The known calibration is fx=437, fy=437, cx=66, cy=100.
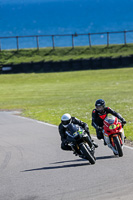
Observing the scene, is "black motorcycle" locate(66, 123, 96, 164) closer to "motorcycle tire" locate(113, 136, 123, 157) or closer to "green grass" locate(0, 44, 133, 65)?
"motorcycle tire" locate(113, 136, 123, 157)

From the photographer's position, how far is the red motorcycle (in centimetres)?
1074

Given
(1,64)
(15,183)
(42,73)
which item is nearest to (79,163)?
(15,183)

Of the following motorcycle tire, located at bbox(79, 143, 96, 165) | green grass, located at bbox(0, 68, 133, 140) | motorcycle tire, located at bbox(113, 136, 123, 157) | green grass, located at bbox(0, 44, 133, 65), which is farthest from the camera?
green grass, located at bbox(0, 44, 133, 65)

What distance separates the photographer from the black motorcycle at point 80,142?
10.2 m

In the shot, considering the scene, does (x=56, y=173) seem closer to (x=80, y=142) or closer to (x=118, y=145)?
(x=80, y=142)

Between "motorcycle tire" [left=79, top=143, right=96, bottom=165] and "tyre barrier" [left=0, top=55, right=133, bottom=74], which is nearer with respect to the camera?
"motorcycle tire" [left=79, top=143, right=96, bottom=165]

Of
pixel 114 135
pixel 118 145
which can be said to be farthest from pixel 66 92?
pixel 118 145

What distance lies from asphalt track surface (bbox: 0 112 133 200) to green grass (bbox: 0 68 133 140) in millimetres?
4913

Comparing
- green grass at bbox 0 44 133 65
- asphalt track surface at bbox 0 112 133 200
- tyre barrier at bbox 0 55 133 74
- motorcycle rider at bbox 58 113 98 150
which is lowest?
tyre barrier at bbox 0 55 133 74

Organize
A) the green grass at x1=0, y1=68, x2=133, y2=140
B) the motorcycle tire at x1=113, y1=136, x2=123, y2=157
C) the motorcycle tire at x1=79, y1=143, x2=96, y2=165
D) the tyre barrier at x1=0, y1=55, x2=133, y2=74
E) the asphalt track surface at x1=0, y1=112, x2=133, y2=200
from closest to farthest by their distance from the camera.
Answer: the asphalt track surface at x1=0, y1=112, x2=133, y2=200, the motorcycle tire at x1=79, y1=143, x2=96, y2=165, the motorcycle tire at x1=113, y1=136, x2=123, y2=157, the green grass at x1=0, y1=68, x2=133, y2=140, the tyre barrier at x1=0, y1=55, x2=133, y2=74

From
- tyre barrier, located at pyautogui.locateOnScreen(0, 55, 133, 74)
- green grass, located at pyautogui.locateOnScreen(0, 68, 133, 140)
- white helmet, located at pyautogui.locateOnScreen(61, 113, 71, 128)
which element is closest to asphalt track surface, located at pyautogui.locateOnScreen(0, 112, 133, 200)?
white helmet, located at pyautogui.locateOnScreen(61, 113, 71, 128)

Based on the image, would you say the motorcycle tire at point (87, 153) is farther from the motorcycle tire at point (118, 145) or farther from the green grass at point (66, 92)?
the green grass at point (66, 92)

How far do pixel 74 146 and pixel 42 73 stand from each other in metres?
37.0

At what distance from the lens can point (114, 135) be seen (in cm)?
1083
